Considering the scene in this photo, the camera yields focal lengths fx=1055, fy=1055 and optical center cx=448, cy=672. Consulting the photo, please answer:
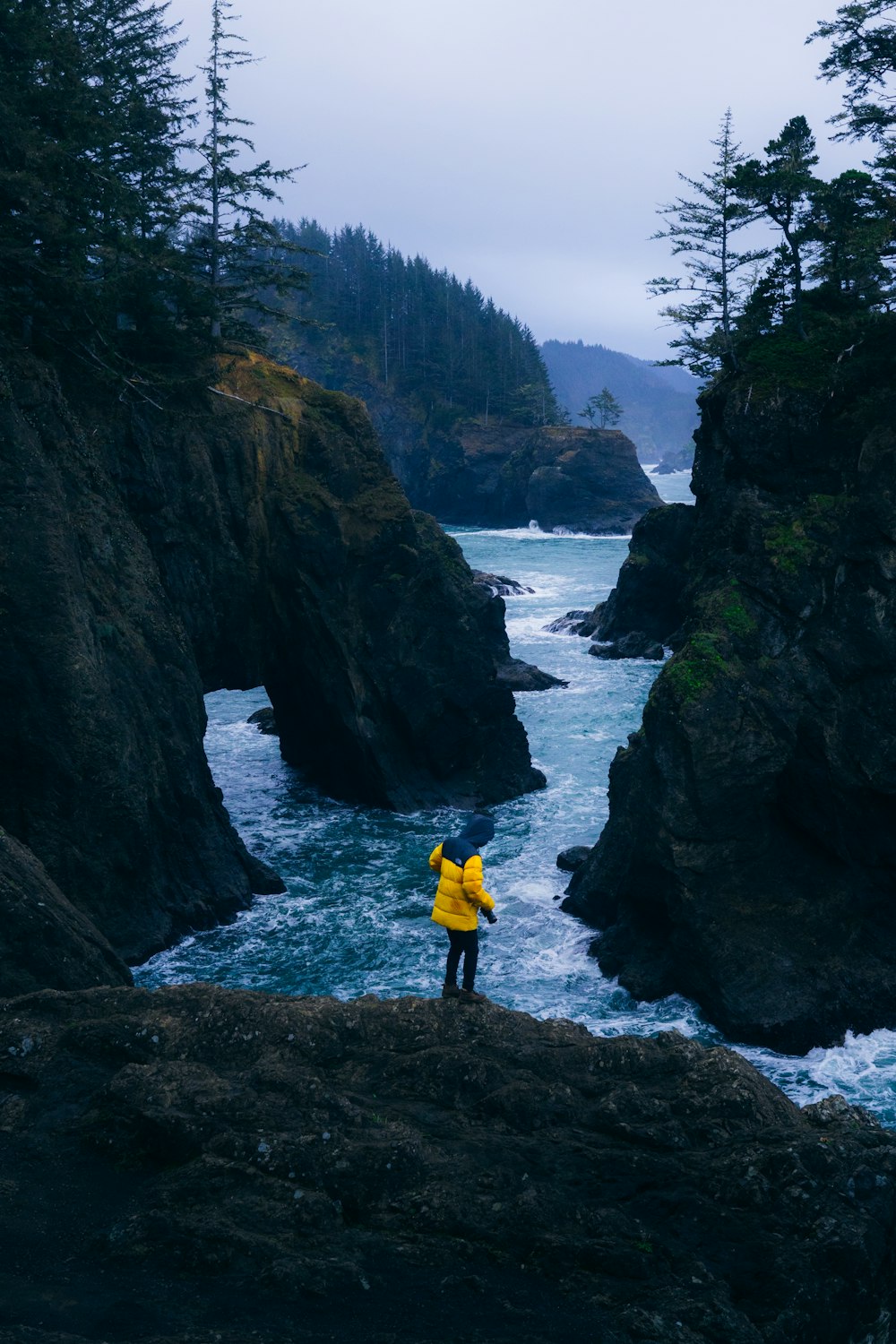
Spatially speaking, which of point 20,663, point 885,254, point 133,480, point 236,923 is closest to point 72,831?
point 20,663

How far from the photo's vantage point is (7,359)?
65.3 ft

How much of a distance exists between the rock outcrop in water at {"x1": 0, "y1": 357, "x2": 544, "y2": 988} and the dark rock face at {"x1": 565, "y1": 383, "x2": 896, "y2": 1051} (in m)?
10.1

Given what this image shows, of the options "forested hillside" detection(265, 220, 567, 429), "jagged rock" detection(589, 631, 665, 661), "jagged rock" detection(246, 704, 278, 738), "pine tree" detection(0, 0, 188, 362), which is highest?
"forested hillside" detection(265, 220, 567, 429)

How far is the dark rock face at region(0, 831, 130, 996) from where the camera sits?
1200 cm

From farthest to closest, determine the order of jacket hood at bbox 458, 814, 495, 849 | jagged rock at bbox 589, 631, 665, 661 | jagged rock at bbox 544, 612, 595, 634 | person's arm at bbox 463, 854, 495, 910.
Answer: jagged rock at bbox 544, 612, 595, 634
jagged rock at bbox 589, 631, 665, 661
jacket hood at bbox 458, 814, 495, 849
person's arm at bbox 463, 854, 495, 910

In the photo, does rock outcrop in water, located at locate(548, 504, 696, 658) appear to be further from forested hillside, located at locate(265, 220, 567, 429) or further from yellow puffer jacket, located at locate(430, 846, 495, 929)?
forested hillside, located at locate(265, 220, 567, 429)

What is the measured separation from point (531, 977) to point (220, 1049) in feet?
43.5

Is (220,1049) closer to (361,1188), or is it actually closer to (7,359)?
(361,1188)

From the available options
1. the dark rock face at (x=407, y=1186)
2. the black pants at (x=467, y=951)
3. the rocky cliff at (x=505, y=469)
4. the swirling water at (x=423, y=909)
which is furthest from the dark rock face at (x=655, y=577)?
the rocky cliff at (x=505, y=469)

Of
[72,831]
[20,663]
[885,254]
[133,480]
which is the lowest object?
[72,831]

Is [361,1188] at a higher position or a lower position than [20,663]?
lower

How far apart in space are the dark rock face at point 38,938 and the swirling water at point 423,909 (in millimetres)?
7004

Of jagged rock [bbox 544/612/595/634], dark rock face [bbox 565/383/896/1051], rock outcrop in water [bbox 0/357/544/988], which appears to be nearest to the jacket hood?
rock outcrop in water [bbox 0/357/544/988]

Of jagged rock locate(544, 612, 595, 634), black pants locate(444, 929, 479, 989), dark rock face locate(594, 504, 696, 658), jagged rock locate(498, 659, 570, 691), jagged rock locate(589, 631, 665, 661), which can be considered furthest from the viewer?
jagged rock locate(544, 612, 595, 634)
